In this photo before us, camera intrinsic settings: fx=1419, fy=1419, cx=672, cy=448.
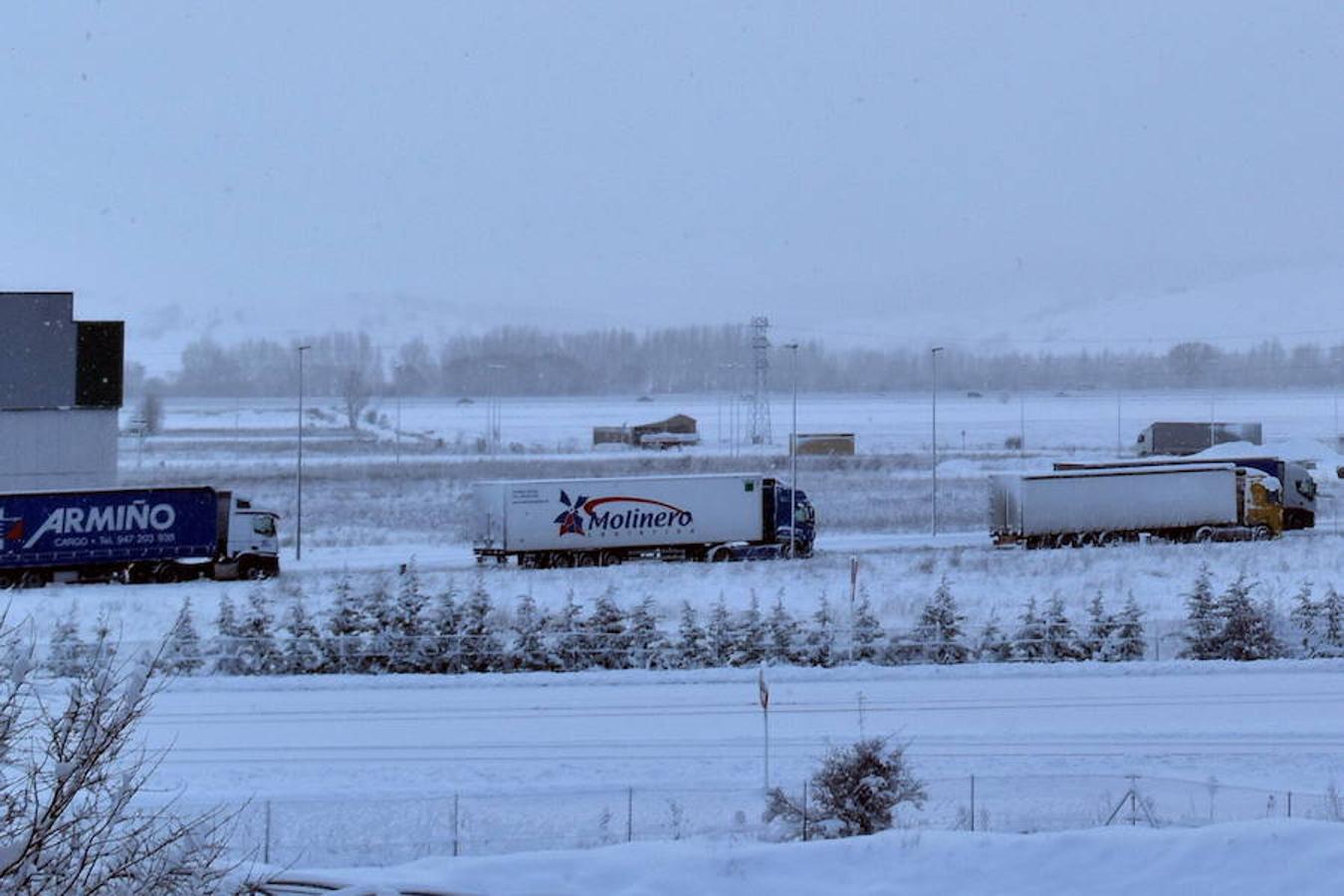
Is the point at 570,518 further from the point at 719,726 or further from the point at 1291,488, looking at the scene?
the point at 1291,488

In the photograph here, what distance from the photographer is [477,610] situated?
25.1 metres

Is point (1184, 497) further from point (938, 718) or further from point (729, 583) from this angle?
point (938, 718)

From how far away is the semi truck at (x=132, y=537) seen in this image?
1340 inches

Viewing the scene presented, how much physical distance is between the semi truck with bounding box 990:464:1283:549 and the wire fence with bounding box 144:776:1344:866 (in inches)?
937

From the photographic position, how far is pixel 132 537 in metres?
34.5

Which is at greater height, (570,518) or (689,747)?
(570,518)

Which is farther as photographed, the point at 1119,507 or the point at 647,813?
the point at 1119,507

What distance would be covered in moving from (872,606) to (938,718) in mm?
8190

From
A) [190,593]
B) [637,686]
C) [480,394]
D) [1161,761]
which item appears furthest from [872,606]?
[480,394]

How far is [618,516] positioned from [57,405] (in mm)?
20098

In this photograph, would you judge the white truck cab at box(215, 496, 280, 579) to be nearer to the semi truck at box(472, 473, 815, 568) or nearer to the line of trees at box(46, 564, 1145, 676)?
the semi truck at box(472, 473, 815, 568)

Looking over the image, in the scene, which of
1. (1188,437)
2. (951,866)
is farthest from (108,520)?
(1188,437)

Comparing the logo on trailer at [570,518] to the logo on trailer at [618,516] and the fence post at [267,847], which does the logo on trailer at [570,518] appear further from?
the fence post at [267,847]

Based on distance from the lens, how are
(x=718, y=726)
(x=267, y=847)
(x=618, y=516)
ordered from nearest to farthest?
(x=267, y=847)
(x=718, y=726)
(x=618, y=516)
